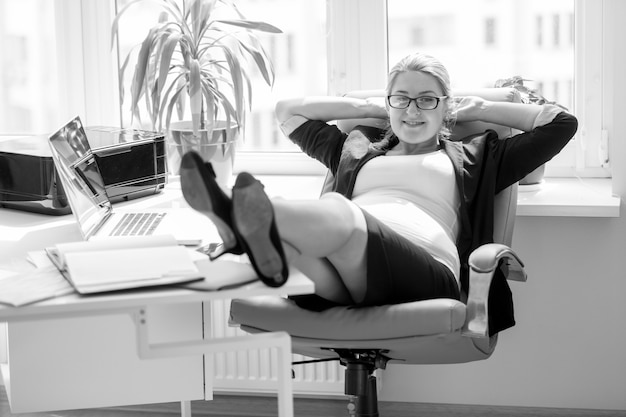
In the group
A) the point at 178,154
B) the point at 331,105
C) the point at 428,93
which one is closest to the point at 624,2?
the point at 428,93

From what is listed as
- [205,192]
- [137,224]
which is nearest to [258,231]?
[205,192]

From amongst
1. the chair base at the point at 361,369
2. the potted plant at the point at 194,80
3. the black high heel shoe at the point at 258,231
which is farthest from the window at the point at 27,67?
the black high heel shoe at the point at 258,231

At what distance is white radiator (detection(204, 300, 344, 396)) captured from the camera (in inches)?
119

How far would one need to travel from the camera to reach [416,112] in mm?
2588

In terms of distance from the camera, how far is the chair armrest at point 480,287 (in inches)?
83.3

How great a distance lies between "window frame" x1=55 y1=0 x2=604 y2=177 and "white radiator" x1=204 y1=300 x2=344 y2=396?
1.96 ft

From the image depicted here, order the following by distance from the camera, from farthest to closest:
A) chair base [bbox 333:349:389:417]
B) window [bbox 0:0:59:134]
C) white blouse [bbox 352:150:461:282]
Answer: window [bbox 0:0:59:134] → white blouse [bbox 352:150:461:282] → chair base [bbox 333:349:389:417]

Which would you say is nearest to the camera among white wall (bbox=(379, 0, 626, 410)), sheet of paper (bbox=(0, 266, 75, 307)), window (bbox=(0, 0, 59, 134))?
sheet of paper (bbox=(0, 266, 75, 307))

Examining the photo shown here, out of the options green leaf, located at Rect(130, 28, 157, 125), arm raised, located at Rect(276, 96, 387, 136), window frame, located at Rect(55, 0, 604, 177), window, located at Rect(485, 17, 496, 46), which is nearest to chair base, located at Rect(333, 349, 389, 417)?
arm raised, located at Rect(276, 96, 387, 136)

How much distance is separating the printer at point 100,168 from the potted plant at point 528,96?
108 cm

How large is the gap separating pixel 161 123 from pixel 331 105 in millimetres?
564

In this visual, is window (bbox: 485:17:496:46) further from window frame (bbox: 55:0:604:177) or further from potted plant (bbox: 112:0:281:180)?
potted plant (bbox: 112:0:281:180)

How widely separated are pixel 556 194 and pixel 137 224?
130cm

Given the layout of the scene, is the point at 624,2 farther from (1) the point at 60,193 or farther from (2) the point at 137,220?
(1) the point at 60,193
